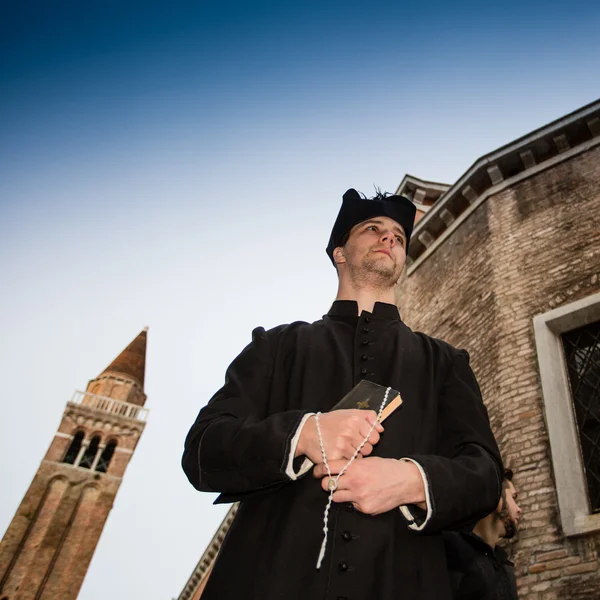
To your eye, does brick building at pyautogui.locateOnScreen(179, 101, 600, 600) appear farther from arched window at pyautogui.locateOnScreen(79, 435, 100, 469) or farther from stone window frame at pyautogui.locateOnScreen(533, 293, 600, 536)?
arched window at pyautogui.locateOnScreen(79, 435, 100, 469)

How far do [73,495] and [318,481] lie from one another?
43.6m

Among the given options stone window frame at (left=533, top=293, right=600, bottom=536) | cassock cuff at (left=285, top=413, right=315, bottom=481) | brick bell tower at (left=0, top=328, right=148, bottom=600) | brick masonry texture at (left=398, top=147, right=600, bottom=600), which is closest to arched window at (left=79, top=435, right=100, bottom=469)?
brick bell tower at (left=0, top=328, right=148, bottom=600)

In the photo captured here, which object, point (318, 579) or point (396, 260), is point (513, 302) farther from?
point (318, 579)

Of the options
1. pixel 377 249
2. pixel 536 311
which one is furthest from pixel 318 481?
pixel 536 311

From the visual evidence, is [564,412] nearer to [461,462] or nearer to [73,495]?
[461,462]

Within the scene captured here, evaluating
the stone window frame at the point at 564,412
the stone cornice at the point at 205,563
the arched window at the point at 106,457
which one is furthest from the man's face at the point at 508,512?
the arched window at the point at 106,457

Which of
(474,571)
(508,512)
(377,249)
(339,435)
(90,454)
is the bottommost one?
(474,571)

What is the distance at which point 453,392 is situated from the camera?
2100 millimetres

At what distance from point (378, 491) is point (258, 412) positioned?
0.63m

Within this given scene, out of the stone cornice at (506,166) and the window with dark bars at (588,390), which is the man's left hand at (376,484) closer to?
the window with dark bars at (588,390)

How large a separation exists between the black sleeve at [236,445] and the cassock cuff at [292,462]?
1cm

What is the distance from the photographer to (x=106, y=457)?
42719mm

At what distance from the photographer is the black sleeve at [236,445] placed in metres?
1.64

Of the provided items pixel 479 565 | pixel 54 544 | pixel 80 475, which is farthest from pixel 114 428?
pixel 479 565
